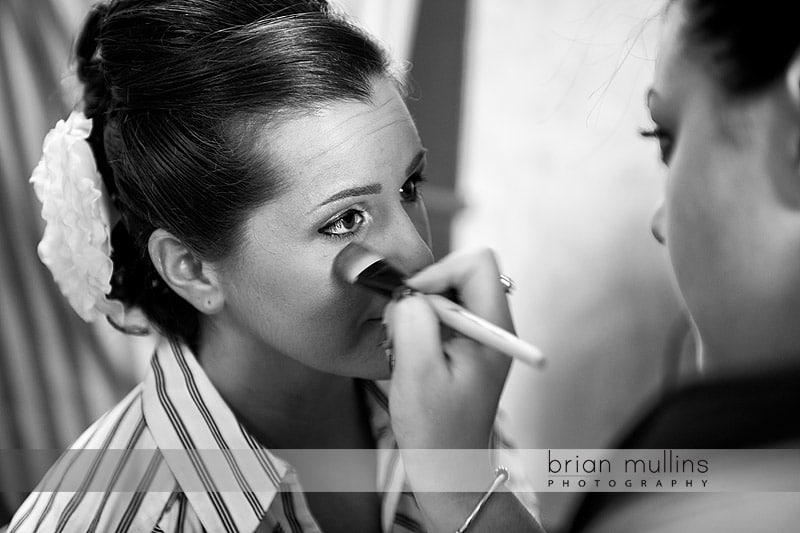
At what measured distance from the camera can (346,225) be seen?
0.69 metres

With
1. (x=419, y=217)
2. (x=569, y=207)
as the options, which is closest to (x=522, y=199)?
(x=569, y=207)

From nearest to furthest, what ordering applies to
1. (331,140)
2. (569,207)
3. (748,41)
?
(748,41) < (331,140) < (569,207)

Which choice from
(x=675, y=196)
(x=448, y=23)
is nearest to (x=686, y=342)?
(x=675, y=196)

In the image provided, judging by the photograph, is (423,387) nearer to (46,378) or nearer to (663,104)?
(663,104)

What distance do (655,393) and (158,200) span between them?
0.52 meters

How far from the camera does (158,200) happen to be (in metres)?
0.71

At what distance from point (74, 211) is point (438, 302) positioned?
1.24 ft

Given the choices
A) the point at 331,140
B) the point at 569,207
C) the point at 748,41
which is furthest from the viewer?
the point at 569,207

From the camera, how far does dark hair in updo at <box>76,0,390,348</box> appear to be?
678 mm

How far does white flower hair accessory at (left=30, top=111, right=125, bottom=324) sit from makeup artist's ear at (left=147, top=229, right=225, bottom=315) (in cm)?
6

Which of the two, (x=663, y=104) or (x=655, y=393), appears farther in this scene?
(x=655, y=393)

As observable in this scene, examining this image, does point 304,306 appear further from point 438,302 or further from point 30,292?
point 30,292

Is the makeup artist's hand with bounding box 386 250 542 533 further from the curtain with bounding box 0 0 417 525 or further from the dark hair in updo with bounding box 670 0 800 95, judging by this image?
the curtain with bounding box 0 0 417 525

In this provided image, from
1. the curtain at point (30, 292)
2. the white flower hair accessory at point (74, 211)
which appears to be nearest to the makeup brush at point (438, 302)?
the white flower hair accessory at point (74, 211)
